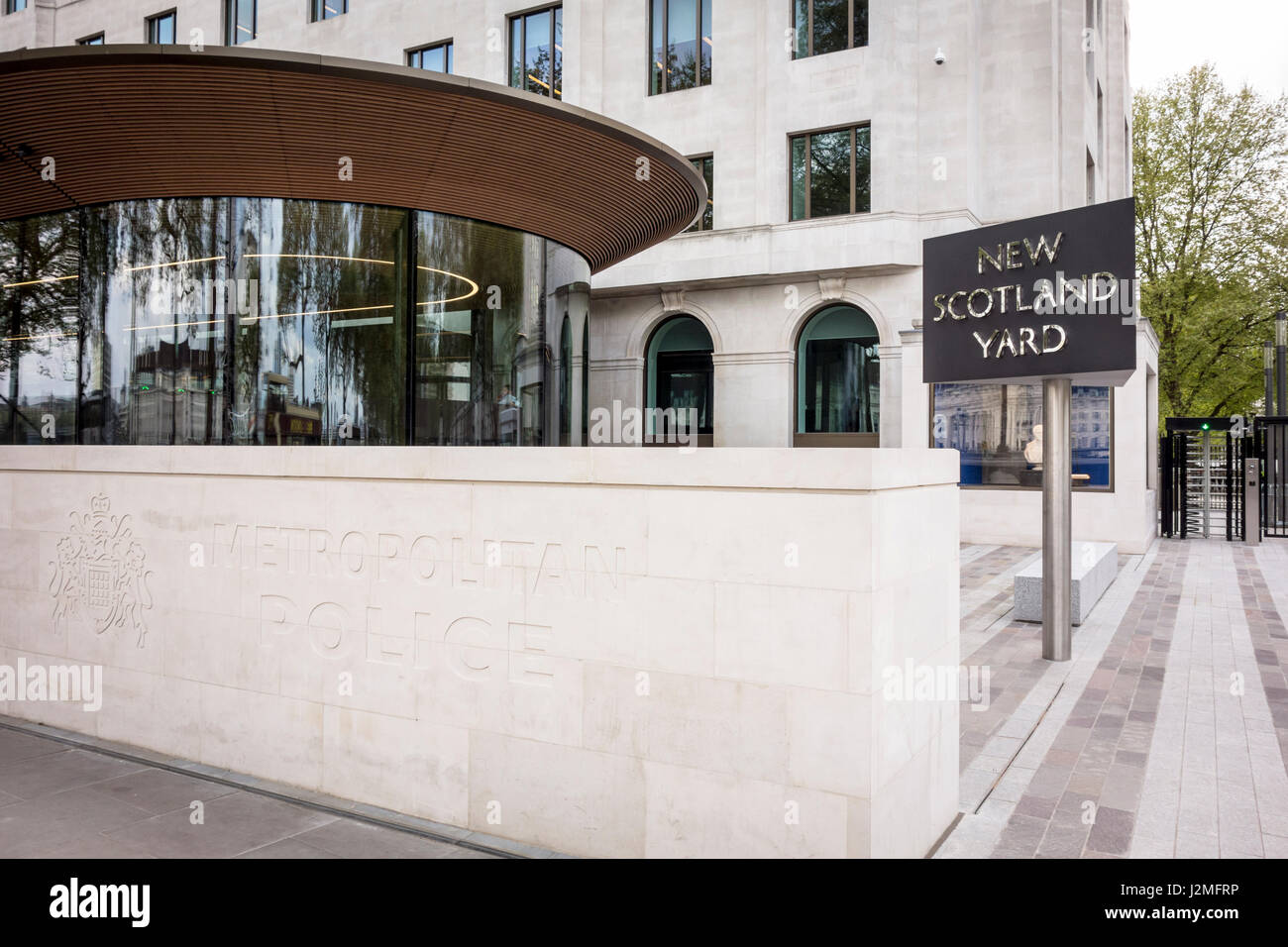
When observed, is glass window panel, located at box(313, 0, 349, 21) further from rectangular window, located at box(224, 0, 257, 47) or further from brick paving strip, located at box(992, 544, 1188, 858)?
A: brick paving strip, located at box(992, 544, 1188, 858)

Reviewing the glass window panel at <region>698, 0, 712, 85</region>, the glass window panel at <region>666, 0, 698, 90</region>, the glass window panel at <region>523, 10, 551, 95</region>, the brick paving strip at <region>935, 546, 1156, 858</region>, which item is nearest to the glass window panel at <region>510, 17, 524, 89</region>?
the glass window panel at <region>523, 10, 551, 95</region>

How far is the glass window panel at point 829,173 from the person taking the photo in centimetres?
2181

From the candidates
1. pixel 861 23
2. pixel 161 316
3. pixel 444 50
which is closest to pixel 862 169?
pixel 861 23

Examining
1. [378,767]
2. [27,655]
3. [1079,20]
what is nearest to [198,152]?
[27,655]

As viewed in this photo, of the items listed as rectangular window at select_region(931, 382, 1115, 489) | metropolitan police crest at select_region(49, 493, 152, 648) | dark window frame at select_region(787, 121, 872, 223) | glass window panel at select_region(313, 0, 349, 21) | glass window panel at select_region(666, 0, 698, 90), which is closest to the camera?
metropolitan police crest at select_region(49, 493, 152, 648)

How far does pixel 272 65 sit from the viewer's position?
8.05 meters

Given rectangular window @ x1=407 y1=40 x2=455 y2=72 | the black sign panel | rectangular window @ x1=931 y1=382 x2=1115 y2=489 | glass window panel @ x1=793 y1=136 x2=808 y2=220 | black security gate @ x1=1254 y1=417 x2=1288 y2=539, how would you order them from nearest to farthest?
the black sign panel < rectangular window @ x1=931 y1=382 x2=1115 y2=489 < black security gate @ x1=1254 y1=417 x2=1288 y2=539 < glass window panel @ x1=793 y1=136 x2=808 y2=220 < rectangular window @ x1=407 y1=40 x2=455 y2=72

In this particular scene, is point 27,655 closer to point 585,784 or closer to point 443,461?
point 443,461

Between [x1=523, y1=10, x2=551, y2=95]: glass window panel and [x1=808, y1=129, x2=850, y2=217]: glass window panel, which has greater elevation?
[x1=523, y1=10, x2=551, y2=95]: glass window panel

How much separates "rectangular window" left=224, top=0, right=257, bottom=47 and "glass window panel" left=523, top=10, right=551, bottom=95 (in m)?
11.0

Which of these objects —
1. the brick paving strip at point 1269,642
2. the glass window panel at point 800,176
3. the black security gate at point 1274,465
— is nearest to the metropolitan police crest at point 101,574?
the brick paving strip at point 1269,642

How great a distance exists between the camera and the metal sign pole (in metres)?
9.27

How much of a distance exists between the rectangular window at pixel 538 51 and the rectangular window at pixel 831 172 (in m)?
7.41

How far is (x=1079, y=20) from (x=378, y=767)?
24.9 m
